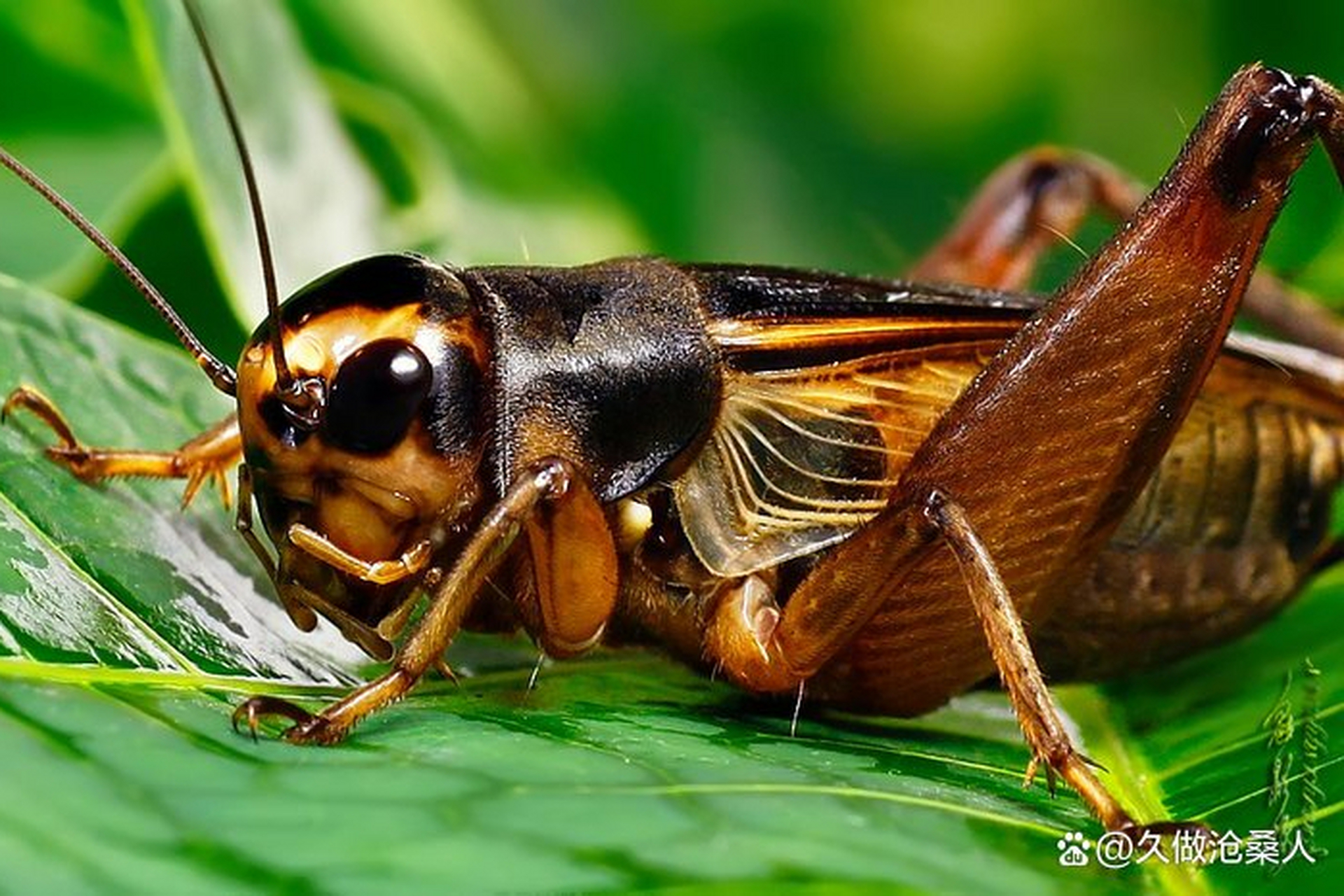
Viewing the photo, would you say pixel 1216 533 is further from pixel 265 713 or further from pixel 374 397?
pixel 265 713

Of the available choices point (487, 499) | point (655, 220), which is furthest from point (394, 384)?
point (655, 220)

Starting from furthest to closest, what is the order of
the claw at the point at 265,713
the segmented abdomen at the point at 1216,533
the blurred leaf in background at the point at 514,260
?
1. the segmented abdomen at the point at 1216,533
2. the claw at the point at 265,713
3. the blurred leaf in background at the point at 514,260

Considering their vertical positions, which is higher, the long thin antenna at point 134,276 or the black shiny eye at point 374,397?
the long thin antenna at point 134,276

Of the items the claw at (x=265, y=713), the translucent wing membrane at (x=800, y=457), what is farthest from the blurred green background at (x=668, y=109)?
the claw at (x=265, y=713)

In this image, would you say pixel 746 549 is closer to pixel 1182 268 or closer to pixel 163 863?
pixel 1182 268

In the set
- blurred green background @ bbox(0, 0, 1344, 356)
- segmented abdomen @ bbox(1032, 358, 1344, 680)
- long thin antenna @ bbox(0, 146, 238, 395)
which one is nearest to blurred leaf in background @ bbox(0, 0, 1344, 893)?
blurred green background @ bbox(0, 0, 1344, 356)

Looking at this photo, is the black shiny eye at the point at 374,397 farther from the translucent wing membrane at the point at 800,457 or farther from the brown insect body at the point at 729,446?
the translucent wing membrane at the point at 800,457
